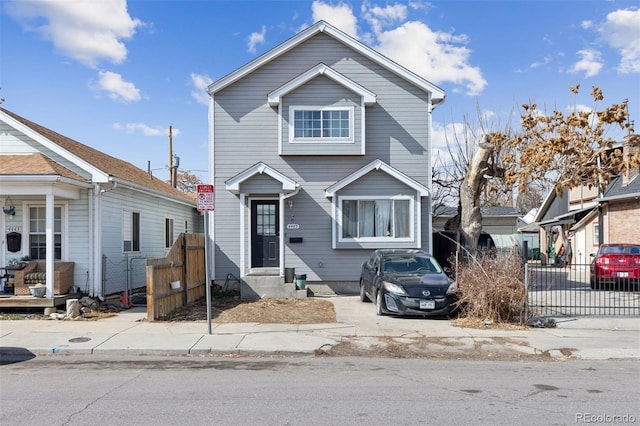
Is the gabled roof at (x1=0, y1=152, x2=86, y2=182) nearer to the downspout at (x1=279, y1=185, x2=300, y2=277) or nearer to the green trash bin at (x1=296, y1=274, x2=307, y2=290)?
the downspout at (x1=279, y1=185, x2=300, y2=277)

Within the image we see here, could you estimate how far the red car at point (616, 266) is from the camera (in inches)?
622

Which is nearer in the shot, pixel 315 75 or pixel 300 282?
pixel 300 282

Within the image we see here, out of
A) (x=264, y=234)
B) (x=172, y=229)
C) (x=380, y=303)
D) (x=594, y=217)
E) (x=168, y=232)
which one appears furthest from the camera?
(x=594, y=217)

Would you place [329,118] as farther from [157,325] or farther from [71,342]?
[71,342]

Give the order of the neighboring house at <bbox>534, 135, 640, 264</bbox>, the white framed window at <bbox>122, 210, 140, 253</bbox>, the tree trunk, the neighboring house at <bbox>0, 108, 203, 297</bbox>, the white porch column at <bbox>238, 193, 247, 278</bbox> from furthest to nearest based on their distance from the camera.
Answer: the neighboring house at <bbox>534, 135, 640, 264</bbox>
the tree trunk
the white porch column at <bbox>238, 193, 247, 278</bbox>
the white framed window at <bbox>122, 210, 140, 253</bbox>
the neighboring house at <bbox>0, 108, 203, 297</bbox>

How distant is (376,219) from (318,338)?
7369 millimetres

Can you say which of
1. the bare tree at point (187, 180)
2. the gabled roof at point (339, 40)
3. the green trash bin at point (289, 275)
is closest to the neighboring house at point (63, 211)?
the gabled roof at point (339, 40)

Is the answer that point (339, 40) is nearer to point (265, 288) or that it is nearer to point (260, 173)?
point (260, 173)

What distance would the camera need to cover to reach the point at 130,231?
641 inches

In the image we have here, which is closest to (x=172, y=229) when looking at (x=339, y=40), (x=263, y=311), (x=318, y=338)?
(x=263, y=311)

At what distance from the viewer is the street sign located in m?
10.0
